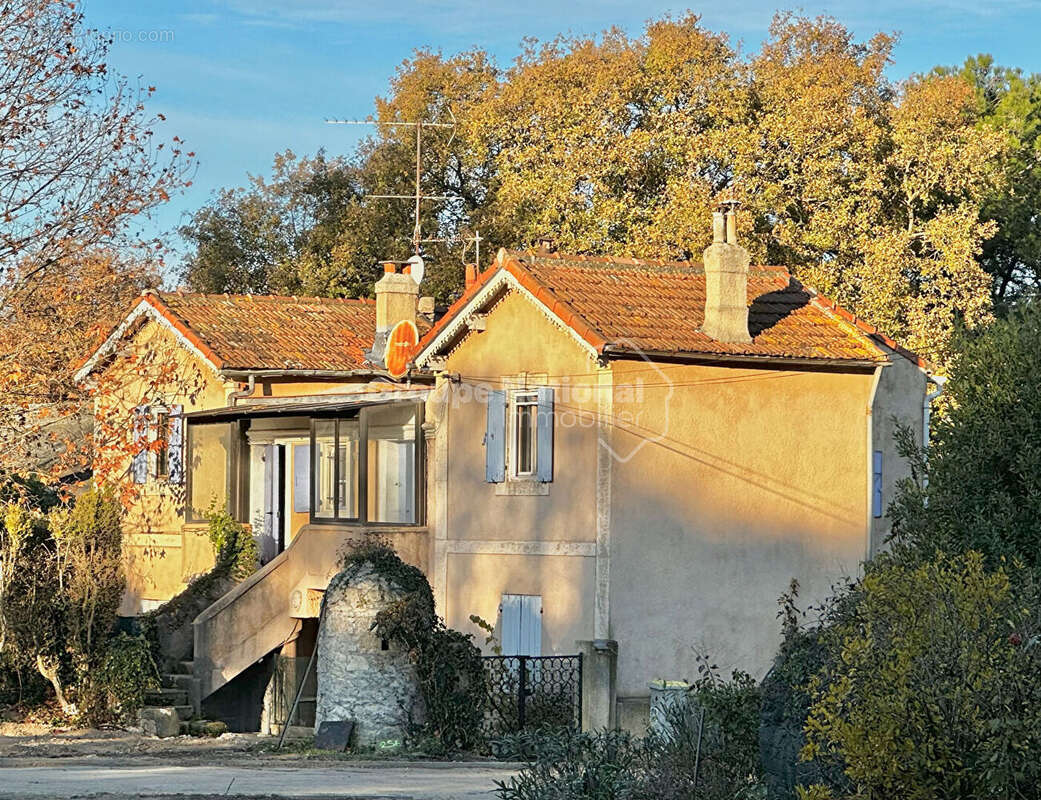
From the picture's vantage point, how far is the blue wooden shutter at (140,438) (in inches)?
1261

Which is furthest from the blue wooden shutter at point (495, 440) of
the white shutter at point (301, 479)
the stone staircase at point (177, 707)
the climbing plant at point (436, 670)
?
the stone staircase at point (177, 707)

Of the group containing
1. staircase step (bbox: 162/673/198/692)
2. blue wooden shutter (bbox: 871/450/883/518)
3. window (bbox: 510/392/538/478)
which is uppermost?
window (bbox: 510/392/538/478)

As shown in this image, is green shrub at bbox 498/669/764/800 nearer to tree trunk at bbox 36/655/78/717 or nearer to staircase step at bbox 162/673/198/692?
staircase step at bbox 162/673/198/692

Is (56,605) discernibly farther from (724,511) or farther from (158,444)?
(724,511)

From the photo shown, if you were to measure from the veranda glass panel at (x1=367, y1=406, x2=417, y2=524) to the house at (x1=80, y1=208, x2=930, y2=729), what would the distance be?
4 cm

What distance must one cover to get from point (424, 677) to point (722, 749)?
332 inches

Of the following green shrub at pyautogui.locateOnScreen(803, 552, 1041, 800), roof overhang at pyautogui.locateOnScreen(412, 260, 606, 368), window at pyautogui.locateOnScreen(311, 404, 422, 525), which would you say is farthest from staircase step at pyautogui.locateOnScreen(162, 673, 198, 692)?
green shrub at pyautogui.locateOnScreen(803, 552, 1041, 800)

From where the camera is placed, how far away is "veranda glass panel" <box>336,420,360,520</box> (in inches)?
1060

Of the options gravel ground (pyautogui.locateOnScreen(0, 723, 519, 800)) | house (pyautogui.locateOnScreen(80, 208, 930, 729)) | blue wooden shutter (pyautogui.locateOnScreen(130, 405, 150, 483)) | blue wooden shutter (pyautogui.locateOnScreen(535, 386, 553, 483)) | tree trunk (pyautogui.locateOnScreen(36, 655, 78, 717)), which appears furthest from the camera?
blue wooden shutter (pyautogui.locateOnScreen(130, 405, 150, 483))

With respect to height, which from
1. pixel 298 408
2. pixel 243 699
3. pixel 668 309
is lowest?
pixel 243 699

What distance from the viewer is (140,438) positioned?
3186cm

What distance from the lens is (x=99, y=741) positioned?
23.1 metres

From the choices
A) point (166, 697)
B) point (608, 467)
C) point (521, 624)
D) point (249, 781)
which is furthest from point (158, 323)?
point (249, 781)

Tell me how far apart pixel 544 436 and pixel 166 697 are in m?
7.38
